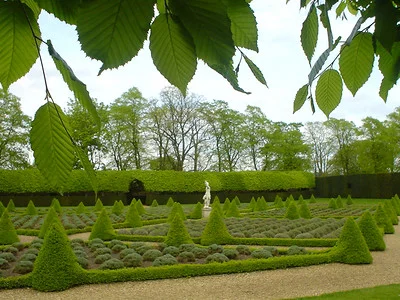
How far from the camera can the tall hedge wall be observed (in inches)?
1093

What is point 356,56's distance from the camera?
1.00m

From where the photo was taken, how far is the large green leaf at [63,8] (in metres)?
0.57

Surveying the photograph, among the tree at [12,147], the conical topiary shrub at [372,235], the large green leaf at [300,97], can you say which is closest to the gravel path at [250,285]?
the conical topiary shrub at [372,235]

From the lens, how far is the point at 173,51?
1.83 ft

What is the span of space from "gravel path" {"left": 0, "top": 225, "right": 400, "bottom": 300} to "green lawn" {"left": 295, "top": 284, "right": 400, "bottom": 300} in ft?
1.18

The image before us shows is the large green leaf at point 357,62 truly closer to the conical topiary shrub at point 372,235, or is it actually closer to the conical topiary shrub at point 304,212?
the conical topiary shrub at point 372,235

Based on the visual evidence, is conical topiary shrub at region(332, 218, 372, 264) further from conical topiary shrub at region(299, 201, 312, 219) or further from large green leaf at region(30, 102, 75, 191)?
large green leaf at region(30, 102, 75, 191)

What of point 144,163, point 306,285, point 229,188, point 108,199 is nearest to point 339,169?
point 229,188

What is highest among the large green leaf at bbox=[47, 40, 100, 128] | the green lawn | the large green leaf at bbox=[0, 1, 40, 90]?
the large green leaf at bbox=[0, 1, 40, 90]

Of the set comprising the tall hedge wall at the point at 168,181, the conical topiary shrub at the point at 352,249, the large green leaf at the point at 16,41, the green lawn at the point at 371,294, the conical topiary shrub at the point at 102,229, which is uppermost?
the tall hedge wall at the point at 168,181

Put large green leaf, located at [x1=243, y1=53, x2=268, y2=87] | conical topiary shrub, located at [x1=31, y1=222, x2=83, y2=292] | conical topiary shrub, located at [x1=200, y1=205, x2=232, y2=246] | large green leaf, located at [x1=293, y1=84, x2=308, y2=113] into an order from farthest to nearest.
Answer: conical topiary shrub, located at [x1=200, y1=205, x2=232, y2=246] < conical topiary shrub, located at [x1=31, y1=222, x2=83, y2=292] < large green leaf, located at [x1=293, y1=84, x2=308, y2=113] < large green leaf, located at [x1=243, y1=53, x2=268, y2=87]

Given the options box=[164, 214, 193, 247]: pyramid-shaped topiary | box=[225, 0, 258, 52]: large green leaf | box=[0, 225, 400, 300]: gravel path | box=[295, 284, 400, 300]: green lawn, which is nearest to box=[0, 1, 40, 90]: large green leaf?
box=[225, 0, 258, 52]: large green leaf

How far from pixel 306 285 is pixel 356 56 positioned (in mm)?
7792

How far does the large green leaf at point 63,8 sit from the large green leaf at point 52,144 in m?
0.13
